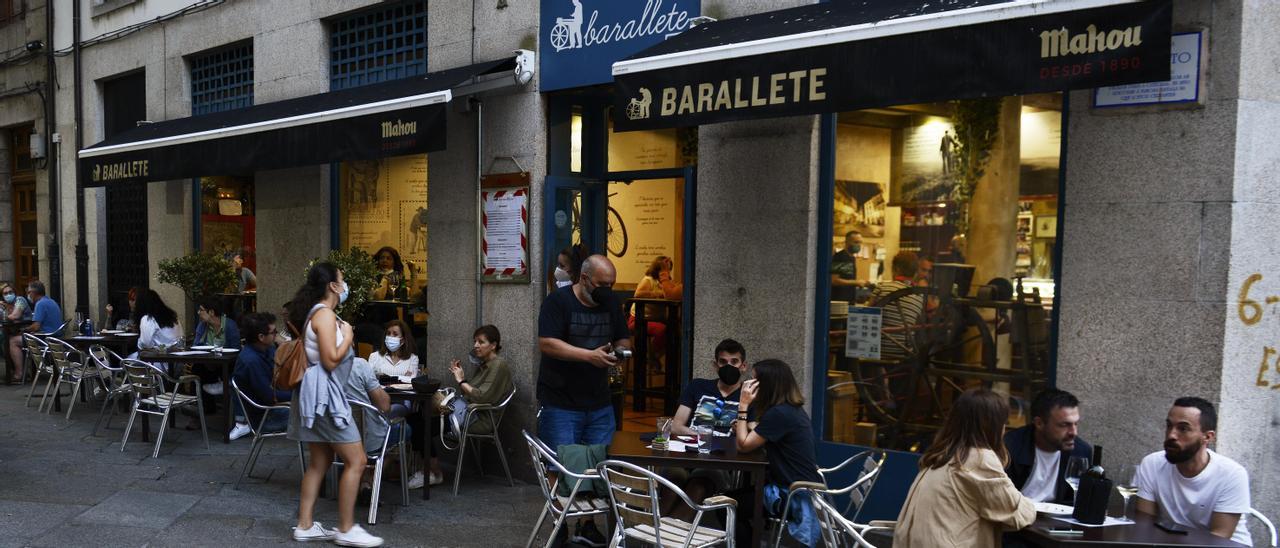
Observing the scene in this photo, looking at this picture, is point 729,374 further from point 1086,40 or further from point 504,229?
point 504,229

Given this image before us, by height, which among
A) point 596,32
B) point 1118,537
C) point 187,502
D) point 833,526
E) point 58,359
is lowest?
point 187,502

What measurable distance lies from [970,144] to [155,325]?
26.9 feet

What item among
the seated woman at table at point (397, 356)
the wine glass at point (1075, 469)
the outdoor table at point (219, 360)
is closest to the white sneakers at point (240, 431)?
the outdoor table at point (219, 360)

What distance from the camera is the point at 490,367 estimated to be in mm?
7523

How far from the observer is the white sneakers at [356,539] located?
595cm

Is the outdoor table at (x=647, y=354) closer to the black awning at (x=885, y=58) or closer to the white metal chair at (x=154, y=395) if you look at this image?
the black awning at (x=885, y=58)

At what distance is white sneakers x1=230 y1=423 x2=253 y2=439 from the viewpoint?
8961 millimetres

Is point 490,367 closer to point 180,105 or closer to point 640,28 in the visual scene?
point 640,28

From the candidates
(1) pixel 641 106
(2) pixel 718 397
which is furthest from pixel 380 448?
(1) pixel 641 106

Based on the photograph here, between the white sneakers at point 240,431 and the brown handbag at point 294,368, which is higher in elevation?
the brown handbag at point 294,368

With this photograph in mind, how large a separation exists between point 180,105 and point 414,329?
5.30 meters

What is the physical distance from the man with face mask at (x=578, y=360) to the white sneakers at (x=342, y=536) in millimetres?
1197

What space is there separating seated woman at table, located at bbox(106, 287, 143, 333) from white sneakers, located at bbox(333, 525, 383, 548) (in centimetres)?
633

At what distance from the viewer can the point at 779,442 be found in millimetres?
5066
